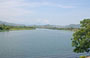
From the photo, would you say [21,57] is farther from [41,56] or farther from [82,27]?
[82,27]

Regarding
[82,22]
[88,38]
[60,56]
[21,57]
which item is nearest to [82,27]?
[82,22]

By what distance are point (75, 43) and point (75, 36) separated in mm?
1461

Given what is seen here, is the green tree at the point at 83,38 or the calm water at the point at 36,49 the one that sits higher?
the green tree at the point at 83,38

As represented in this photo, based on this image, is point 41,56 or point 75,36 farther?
point 41,56

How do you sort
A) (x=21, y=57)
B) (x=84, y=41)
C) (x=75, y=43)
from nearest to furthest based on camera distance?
1. (x=84, y=41)
2. (x=75, y=43)
3. (x=21, y=57)

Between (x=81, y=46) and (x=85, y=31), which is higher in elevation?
(x=85, y=31)

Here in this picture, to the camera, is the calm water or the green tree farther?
the calm water

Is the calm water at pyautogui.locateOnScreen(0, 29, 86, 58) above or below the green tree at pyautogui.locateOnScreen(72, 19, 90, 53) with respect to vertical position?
below

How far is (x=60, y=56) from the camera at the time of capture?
144ft

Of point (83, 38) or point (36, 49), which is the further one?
point (36, 49)

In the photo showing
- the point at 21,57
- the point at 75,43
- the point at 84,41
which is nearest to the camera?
the point at 84,41

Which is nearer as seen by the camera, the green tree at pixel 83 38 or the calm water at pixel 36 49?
the green tree at pixel 83 38

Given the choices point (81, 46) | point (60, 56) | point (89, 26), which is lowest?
point (60, 56)

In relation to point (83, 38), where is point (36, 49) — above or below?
below
